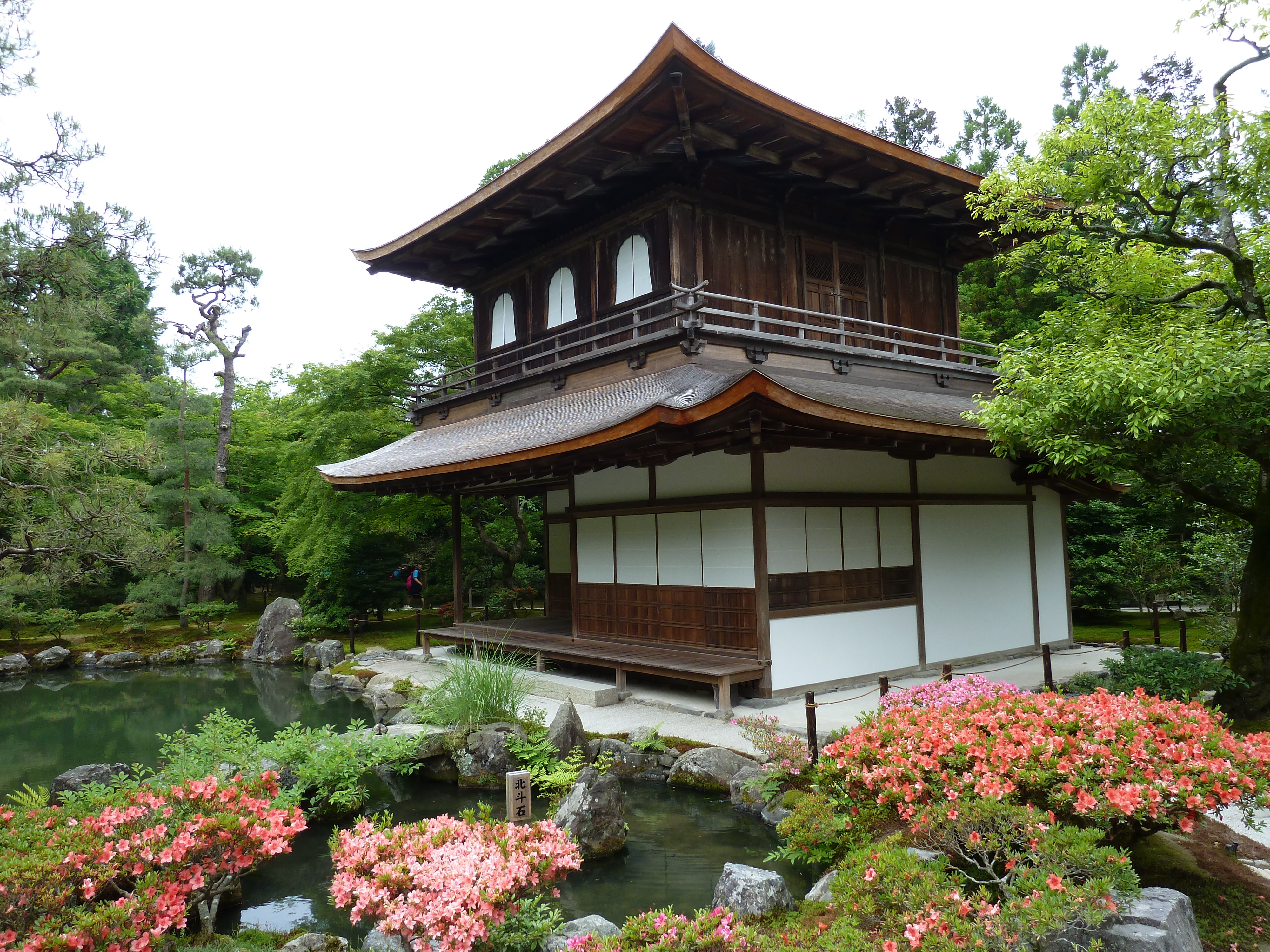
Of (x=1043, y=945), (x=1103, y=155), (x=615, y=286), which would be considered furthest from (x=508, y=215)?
(x=1043, y=945)

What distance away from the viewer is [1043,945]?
3064 mm

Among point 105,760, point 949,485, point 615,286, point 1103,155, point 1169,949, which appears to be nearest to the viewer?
point 1169,949

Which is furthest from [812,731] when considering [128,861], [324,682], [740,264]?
[324,682]

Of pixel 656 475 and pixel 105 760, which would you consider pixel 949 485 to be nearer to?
pixel 656 475

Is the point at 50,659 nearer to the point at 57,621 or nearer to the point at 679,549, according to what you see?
the point at 57,621

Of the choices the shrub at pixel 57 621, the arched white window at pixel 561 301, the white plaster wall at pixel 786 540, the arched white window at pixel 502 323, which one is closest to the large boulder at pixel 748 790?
the white plaster wall at pixel 786 540

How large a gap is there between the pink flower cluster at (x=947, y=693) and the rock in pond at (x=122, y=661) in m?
17.4

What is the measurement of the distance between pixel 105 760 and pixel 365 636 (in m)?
8.59

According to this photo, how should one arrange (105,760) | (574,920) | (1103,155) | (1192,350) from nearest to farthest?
(574,920)
(1192,350)
(1103,155)
(105,760)

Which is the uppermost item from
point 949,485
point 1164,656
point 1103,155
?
point 1103,155

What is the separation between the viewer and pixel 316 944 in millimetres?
4152

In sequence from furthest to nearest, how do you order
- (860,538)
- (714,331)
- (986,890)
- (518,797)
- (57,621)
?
(57,621) < (860,538) < (714,331) < (518,797) < (986,890)

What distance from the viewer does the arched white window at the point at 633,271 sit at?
11.1 meters

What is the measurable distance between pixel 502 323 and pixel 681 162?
17.5 ft
